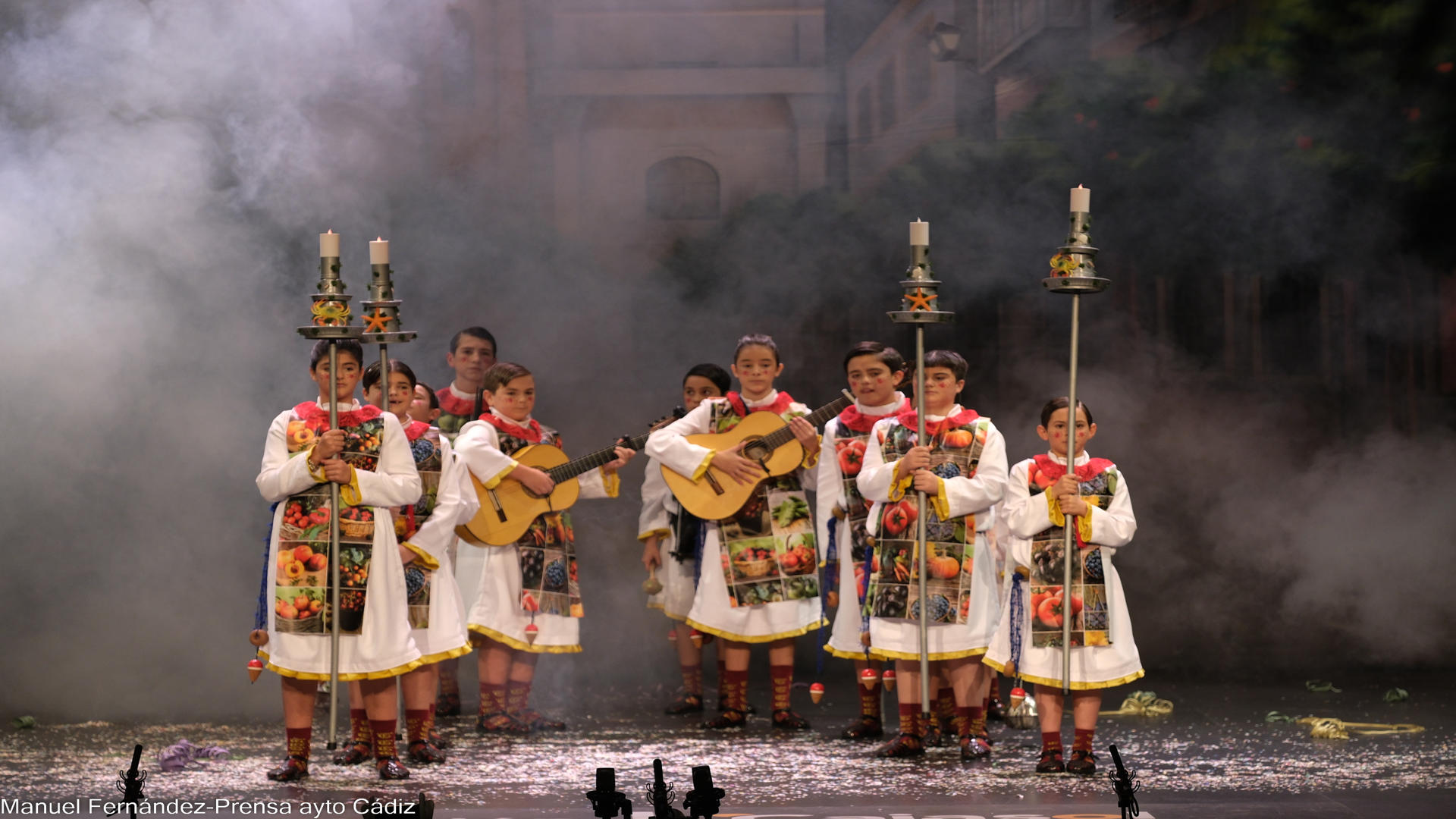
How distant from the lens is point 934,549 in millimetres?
5418

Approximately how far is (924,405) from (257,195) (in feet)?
13.4

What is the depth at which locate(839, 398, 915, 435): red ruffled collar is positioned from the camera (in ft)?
19.1

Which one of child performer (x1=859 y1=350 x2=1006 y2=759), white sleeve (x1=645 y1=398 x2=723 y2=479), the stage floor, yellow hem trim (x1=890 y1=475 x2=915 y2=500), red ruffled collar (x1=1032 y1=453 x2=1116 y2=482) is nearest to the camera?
the stage floor

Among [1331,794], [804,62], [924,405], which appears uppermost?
[804,62]

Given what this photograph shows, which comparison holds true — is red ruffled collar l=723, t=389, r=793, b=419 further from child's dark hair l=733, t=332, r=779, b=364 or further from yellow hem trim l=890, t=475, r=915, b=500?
yellow hem trim l=890, t=475, r=915, b=500

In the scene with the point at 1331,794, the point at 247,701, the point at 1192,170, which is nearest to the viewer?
the point at 1331,794

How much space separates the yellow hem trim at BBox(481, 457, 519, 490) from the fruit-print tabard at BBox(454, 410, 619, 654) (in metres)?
0.04

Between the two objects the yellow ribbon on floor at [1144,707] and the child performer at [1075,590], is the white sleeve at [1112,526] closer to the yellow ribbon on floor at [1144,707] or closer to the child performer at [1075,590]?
the child performer at [1075,590]

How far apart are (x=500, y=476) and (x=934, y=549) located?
5.67ft

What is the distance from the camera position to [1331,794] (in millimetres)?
4680

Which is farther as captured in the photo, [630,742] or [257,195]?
[257,195]

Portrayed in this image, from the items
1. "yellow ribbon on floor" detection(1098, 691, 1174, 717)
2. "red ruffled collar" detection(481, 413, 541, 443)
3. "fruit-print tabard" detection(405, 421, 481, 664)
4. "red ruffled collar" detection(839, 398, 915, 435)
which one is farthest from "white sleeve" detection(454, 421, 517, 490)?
"yellow ribbon on floor" detection(1098, 691, 1174, 717)

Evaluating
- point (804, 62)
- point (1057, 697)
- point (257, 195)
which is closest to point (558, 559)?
point (1057, 697)

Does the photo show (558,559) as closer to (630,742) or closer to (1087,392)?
(630,742)
